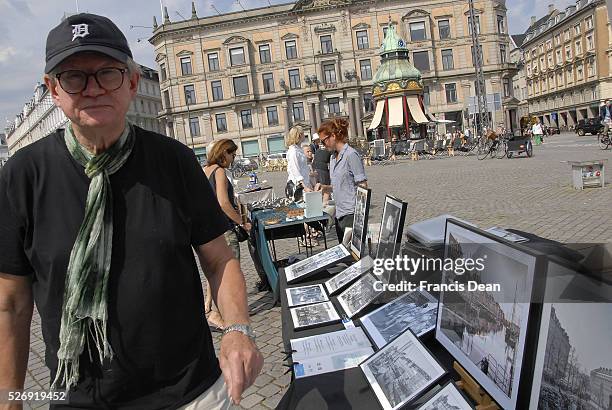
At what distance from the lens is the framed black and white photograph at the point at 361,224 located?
3.84 meters

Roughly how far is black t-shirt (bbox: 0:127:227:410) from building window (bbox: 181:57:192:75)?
58.5 m

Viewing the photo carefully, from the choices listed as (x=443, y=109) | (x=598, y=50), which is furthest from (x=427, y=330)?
(x=598, y=50)

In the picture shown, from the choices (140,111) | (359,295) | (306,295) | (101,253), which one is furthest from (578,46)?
(101,253)

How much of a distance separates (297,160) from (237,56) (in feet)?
166

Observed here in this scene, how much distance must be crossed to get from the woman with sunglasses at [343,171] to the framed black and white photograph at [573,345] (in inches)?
144

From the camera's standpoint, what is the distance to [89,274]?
60.5 inches

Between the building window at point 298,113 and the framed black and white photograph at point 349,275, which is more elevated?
the building window at point 298,113

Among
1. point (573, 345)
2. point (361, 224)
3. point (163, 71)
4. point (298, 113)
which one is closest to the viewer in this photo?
point (573, 345)

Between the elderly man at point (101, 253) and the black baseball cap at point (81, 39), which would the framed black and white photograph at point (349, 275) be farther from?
the black baseball cap at point (81, 39)

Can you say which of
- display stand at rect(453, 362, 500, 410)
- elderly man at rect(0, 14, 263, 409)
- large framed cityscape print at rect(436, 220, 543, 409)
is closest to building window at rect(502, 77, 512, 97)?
large framed cityscape print at rect(436, 220, 543, 409)

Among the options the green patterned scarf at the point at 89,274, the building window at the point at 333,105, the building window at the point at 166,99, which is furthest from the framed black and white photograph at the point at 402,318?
the building window at the point at 166,99

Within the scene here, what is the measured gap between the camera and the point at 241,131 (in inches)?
2239

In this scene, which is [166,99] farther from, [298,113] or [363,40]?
[363,40]

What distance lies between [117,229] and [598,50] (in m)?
73.9
